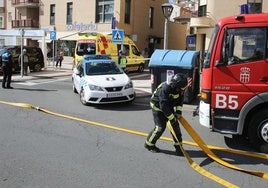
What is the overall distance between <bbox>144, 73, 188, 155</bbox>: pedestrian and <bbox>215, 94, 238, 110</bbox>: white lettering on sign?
0.80 m

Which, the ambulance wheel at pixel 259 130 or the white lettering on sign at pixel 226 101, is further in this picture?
the white lettering on sign at pixel 226 101

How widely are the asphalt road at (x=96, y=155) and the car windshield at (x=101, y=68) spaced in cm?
223

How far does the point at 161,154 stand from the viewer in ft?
23.2

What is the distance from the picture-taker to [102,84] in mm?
12250

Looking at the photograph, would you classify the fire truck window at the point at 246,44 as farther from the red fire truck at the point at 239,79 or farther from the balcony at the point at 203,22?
the balcony at the point at 203,22

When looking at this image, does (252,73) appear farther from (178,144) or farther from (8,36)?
(8,36)

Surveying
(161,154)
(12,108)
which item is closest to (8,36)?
(12,108)

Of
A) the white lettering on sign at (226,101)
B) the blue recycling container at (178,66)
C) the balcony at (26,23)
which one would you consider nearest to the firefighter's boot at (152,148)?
the white lettering on sign at (226,101)

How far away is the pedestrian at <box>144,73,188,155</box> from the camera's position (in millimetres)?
6781

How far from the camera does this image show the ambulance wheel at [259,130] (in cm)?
713

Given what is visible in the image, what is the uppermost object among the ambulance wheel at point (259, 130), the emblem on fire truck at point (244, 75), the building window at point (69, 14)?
the building window at point (69, 14)

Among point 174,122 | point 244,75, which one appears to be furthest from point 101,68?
point 244,75

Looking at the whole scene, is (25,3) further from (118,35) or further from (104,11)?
(118,35)

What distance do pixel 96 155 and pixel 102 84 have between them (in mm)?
5507
